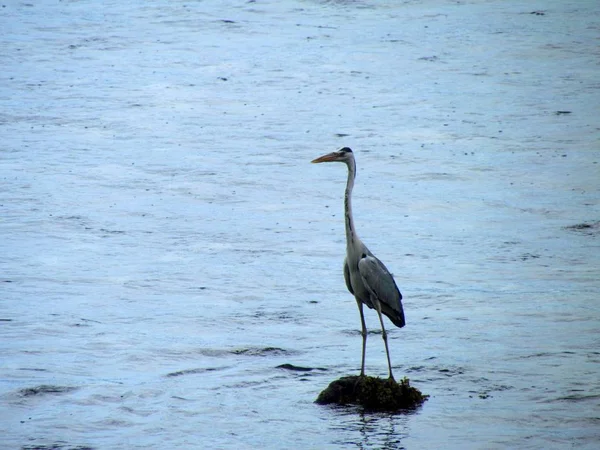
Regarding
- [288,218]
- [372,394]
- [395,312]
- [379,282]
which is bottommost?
[372,394]

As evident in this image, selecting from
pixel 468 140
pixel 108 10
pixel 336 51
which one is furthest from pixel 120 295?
pixel 108 10

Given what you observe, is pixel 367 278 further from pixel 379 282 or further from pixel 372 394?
pixel 372 394

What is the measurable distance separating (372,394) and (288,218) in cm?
496

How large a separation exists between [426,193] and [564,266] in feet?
8.57

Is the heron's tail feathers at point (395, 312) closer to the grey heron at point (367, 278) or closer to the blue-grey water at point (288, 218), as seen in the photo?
the grey heron at point (367, 278)

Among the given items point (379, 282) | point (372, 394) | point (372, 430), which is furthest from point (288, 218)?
point (372, 430)

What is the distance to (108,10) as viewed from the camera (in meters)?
21.4

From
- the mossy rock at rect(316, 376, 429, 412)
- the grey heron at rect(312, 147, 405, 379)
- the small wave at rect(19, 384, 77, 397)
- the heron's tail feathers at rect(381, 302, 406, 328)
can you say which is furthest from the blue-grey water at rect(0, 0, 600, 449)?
the grey heron at rect(312, 147, 405, 379)

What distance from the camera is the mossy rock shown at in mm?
7293

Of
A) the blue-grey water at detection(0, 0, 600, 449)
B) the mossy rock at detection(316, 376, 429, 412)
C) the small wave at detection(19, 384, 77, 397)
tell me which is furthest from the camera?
the small wave at detection(19, 384, 77, 397)

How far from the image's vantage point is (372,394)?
7.30 meters

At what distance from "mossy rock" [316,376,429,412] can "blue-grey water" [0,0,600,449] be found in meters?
0.13

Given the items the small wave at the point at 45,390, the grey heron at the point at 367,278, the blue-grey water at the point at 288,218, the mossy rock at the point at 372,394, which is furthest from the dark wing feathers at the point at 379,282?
the small wave at the point at 45,390

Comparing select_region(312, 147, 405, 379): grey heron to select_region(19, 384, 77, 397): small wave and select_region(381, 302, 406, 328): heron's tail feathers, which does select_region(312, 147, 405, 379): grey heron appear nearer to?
select_region(381, 302, 406, 328): heron's tail feathers
